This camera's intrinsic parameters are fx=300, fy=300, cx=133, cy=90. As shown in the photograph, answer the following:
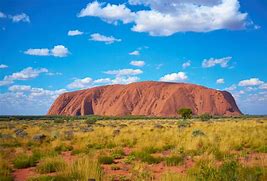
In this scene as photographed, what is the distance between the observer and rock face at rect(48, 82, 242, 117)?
14950cm

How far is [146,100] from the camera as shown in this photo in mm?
163125

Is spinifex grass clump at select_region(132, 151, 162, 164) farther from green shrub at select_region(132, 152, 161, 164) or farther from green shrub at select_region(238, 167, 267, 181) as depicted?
green shrub at select_region(238, 167, 267, 181)

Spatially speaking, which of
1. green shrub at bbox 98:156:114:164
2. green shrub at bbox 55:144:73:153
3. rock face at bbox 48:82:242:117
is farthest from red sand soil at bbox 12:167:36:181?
rock face at bbox 48:82:242:117

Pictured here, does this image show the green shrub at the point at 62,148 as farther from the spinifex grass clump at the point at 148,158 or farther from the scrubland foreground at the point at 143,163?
the spinifex grass clump at the point at 148,158

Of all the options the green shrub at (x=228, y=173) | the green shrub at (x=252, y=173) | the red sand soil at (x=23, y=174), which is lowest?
the red sand soil at (x=23, y=174)

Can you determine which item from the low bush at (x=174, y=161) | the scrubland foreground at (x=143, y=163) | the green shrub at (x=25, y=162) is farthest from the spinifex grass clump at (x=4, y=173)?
the low bush at (x=174, y=161)

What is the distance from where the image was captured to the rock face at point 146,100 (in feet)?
490

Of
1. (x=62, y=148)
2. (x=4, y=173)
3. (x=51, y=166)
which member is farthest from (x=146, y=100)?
(x=4, y=173)

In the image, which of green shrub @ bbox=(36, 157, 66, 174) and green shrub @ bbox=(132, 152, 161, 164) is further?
green shrub @ bbox=(132, 152, 161, 164)

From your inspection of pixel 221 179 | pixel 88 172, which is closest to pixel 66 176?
pixel 88 172

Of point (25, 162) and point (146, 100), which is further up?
point (146, 100)

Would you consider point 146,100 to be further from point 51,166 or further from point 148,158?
point 51,166

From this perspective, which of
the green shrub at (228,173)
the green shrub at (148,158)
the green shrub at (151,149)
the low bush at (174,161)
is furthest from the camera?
the green shrub at (151,149)

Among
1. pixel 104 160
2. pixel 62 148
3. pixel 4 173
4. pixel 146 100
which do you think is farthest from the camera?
pixel 146 100
